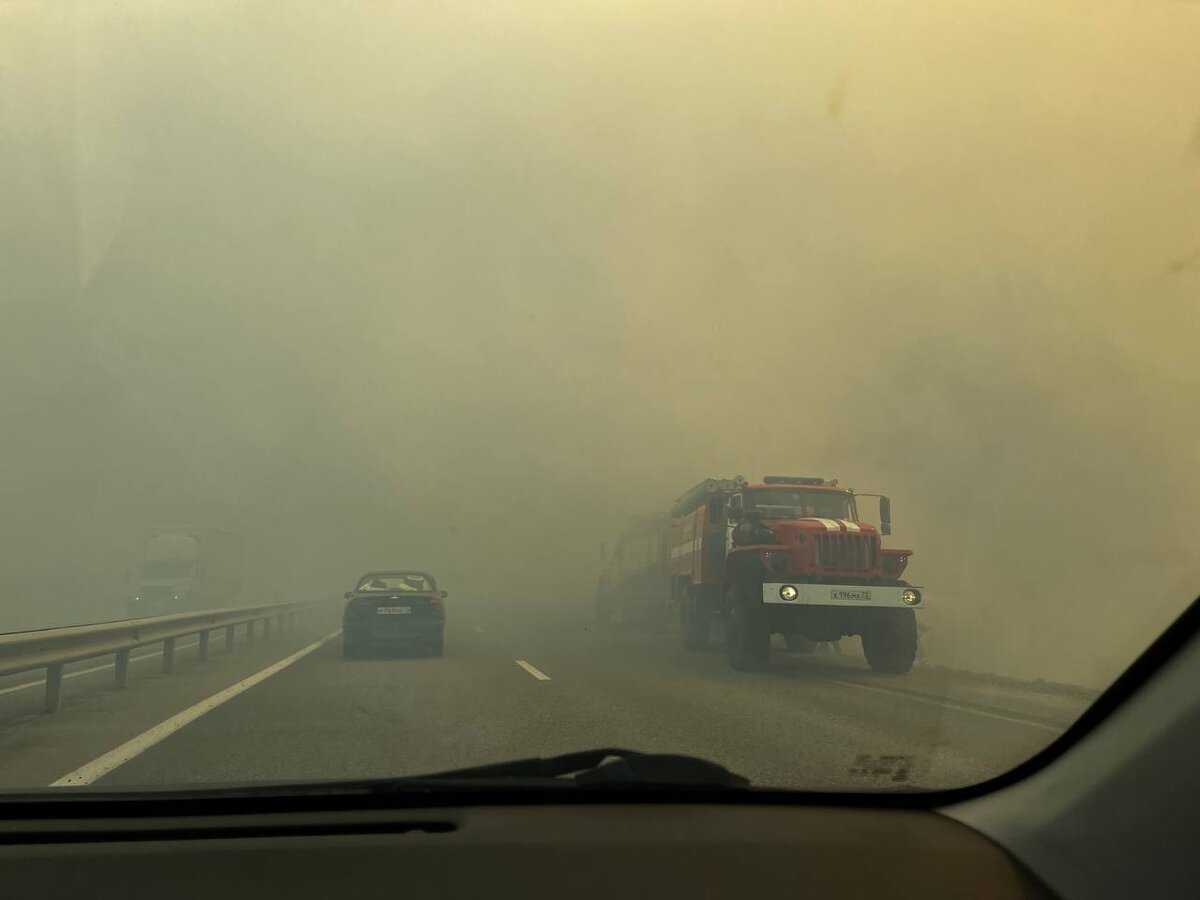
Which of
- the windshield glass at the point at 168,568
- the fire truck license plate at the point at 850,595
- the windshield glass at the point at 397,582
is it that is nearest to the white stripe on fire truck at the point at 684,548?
the windshield glass at the point at 397,582

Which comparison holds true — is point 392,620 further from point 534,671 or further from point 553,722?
point 553,722

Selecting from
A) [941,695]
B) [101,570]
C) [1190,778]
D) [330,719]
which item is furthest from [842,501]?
[101,570]

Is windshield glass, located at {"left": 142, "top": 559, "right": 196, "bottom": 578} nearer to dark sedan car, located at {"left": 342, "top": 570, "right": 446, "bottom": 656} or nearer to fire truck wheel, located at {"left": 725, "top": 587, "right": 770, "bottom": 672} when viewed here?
dark sedan car, located at {"left": 342, "top": 570, "right": 446, "bottom": 656}

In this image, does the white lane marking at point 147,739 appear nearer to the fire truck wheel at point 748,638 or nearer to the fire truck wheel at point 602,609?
the fire truck wheel at point 748,638

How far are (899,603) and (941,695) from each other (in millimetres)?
2691

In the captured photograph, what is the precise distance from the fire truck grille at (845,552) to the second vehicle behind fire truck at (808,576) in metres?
0.01

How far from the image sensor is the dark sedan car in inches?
638

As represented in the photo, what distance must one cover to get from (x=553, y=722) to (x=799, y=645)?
9.54 meters

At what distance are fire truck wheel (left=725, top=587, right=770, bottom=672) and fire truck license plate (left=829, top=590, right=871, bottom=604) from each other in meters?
1.00

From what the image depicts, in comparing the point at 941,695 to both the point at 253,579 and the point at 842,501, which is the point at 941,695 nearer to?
the point at 842,501

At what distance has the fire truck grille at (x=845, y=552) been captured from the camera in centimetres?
1409

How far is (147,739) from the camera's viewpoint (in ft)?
25.5

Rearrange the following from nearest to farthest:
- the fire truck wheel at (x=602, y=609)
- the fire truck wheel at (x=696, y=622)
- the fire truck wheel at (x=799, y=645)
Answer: the fire truck wheel at (x=799, y=645)
the fire truck wheel at (x=696, y=622)
the fire truck wheel at (x=602, y=609)

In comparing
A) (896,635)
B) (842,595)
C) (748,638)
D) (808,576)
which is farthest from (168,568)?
(896,635)
